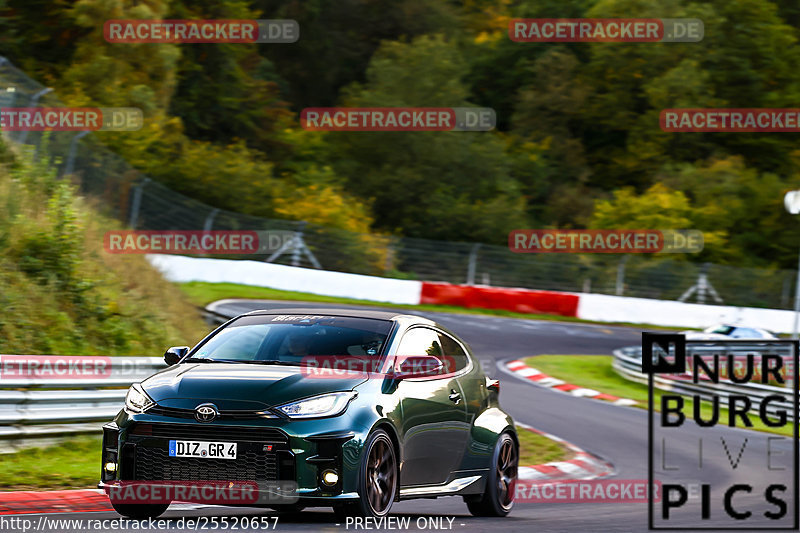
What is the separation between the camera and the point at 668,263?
3725cm

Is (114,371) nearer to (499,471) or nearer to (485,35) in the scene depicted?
(499,471)

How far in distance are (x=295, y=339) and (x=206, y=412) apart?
1281 mm

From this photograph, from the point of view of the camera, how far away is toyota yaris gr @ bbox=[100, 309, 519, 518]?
6.76m

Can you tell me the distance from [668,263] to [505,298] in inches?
234

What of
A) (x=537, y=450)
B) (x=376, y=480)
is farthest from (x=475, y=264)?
(x=376, y=480)

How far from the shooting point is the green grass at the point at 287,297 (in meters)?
29.9

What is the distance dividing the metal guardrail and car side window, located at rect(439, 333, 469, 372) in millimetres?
9919

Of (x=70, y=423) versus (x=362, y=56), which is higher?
(x=362, y=56)

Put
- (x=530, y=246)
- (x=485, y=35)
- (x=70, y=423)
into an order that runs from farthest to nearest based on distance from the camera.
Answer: (x=485, y=35) < (x=530, y=246) < (x=70, y=423)

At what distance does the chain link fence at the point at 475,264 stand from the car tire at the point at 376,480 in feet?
77.7

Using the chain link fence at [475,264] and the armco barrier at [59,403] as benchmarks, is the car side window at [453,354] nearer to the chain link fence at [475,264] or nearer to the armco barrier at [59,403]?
the armco barrier at [59,403]

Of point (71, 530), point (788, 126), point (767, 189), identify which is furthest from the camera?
point (788, 126)

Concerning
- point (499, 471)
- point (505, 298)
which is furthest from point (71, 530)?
point (505, 298)

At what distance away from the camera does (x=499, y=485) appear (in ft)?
29.6
